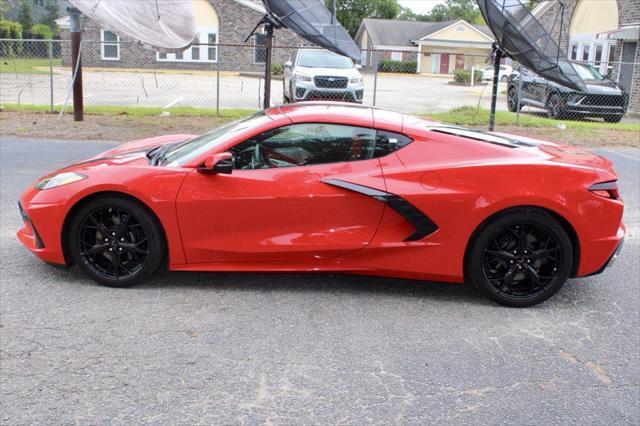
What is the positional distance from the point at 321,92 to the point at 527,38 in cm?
771

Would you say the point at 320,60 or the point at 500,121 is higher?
the point at 320,60

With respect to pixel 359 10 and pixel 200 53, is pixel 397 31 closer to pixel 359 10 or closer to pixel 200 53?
pixel 359 10

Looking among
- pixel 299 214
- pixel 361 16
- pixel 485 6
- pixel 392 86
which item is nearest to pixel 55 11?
pixel 361 16

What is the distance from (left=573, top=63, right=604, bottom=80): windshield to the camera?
64.1 ft

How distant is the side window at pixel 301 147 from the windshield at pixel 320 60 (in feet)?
45.8

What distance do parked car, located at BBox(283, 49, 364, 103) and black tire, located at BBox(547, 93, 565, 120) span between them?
17.9 feet

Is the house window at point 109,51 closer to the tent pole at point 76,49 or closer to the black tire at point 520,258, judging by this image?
the tent pole at point 76,49

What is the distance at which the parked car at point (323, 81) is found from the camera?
17.4m

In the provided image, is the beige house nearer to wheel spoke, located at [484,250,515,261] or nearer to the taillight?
the taillight

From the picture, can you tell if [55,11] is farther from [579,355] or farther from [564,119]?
[579,355]

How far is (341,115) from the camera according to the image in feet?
15.7

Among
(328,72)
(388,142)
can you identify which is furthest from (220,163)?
(328,72)

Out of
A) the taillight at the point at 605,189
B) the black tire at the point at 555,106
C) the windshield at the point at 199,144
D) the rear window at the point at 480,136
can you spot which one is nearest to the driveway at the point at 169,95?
the black tire at the point at 555,106

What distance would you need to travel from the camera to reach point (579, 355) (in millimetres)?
3920
